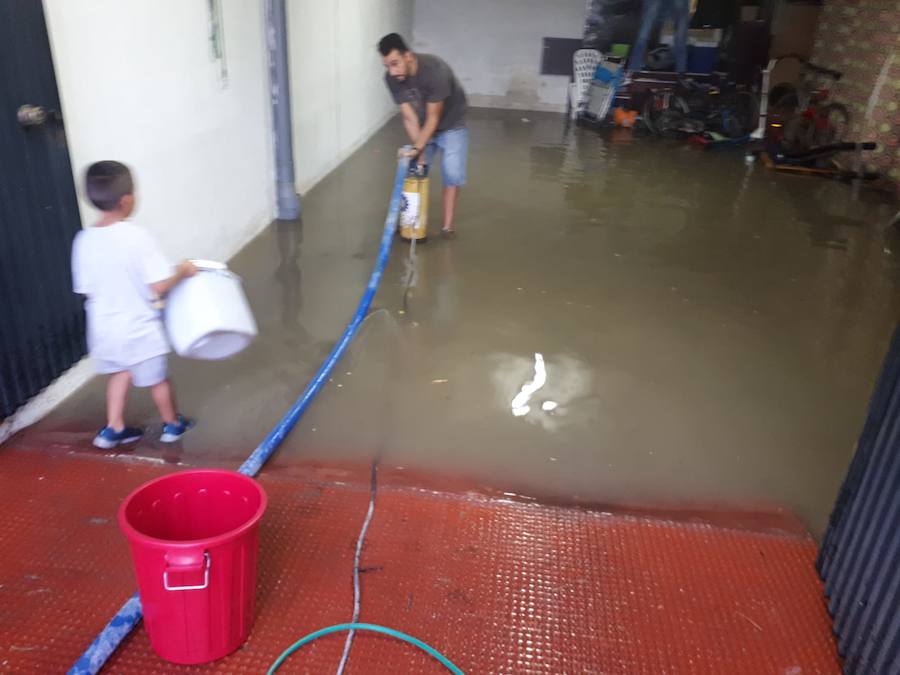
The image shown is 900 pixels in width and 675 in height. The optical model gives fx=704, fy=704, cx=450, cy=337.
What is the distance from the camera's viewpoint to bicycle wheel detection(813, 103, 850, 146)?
6.82 meters

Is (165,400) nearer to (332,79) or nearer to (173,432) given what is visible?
(173,432)

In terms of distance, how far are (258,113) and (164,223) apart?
134 centimetres

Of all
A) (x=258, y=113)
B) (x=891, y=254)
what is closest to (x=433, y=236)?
(x=258, y=113)

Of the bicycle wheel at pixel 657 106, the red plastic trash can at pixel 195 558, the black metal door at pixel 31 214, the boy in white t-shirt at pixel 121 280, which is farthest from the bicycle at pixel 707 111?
the red plastic trash can at pixel 195 558

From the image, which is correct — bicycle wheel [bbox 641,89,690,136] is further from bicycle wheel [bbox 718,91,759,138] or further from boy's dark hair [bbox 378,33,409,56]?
boy's dark hair [bbox 378,33,409,56]

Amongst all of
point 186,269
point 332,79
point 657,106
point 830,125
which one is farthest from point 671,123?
point 186,269

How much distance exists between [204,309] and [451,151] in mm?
2494

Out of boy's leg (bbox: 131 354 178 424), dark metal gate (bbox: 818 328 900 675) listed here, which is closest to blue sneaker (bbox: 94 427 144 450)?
boy's leg (bbox: 131 354 178 424)

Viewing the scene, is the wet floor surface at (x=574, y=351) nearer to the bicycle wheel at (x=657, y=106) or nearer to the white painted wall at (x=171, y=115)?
the white painted wall at (x=171, y=115)

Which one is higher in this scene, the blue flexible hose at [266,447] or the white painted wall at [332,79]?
the white painted wall at [332,79]

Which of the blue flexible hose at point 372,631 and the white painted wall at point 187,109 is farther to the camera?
the white painted wall at point 187,109

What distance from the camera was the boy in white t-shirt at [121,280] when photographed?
189 centimetres

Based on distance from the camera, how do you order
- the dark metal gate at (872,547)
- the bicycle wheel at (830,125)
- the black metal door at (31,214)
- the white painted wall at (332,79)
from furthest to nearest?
the bicycle wheel at (830,125) → the white painted wall at (332,79) → the black metal door at (31,214) → the dark metal gate at (872,547)

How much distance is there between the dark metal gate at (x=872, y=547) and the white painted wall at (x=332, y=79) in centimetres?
408
